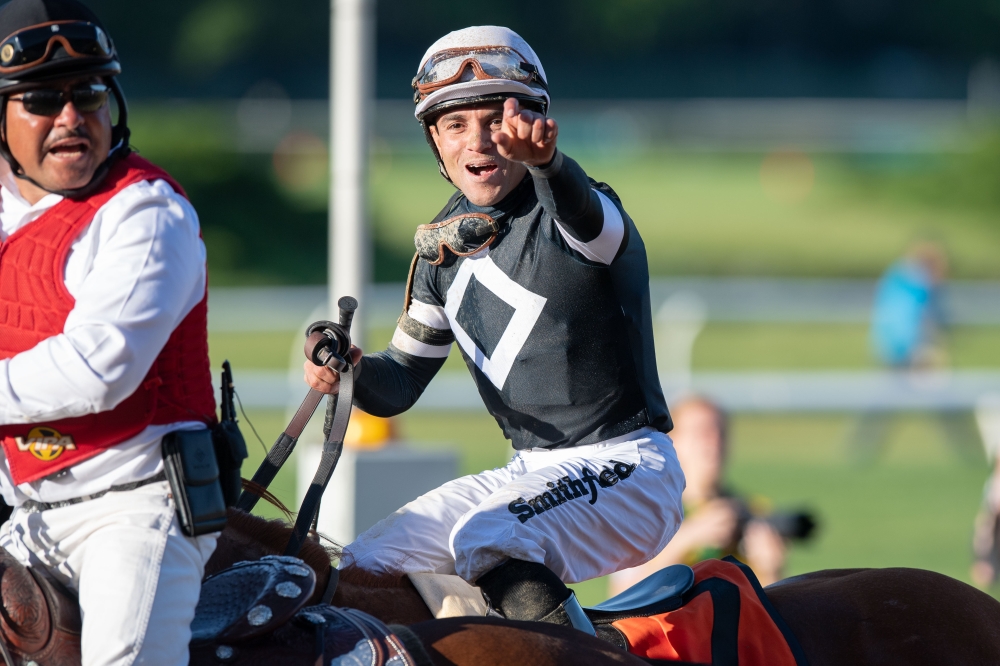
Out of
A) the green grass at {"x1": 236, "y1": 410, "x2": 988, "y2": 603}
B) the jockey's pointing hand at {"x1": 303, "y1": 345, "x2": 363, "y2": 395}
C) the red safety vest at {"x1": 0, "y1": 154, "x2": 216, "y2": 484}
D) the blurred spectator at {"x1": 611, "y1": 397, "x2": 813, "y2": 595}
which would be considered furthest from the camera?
the green grass at {"x1": 236, "y1": 410, "x2": 988, "y2": 603}

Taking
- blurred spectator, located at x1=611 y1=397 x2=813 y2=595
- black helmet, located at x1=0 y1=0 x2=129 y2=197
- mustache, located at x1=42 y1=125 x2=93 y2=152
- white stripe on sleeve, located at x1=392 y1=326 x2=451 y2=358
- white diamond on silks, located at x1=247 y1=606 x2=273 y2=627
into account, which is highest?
black helmet, located at x1=0 y1=0 x2=129 y2=197

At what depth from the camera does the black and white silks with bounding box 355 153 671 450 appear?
3.01 m

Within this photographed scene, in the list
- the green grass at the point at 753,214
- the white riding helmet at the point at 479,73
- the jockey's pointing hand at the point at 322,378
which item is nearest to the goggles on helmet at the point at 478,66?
the white riding helmet at the point at 479,73

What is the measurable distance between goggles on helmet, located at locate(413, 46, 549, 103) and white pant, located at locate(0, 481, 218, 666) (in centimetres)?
121

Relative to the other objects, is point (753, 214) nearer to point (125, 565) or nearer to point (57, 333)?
point (57, 333)

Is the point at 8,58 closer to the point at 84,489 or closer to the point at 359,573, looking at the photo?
the point at 84,489

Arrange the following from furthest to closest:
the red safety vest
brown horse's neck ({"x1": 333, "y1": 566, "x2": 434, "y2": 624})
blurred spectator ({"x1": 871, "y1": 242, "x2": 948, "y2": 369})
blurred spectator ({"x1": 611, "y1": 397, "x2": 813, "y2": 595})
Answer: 1. blurred spectator ({"x1": 871, "y1": 242, "x2": 948, "y2": 369})
2. blurred spectator ({"x1": 611, "y1": 397, "x2": 813, "y2": 595})
3. brown horse's neck ({"x1": 333, "y1": 566, "x2": 434, "y2": 624})
4. the red safety vest

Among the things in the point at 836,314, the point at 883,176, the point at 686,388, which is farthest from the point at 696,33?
the point at 686,388

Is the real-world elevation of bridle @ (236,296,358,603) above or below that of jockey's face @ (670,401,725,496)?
above

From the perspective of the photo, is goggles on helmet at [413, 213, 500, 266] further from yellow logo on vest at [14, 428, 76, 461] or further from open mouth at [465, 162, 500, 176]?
yellow logo on vest at [14, 428, 76, 461]

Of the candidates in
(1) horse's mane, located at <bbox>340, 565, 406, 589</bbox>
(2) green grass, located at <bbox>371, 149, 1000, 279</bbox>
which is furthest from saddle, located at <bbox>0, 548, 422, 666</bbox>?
(2) green grass, located at <bbox>371, 149, 1000, 279</bbox>

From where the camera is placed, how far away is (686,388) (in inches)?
448

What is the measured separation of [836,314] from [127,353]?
58.6 feet

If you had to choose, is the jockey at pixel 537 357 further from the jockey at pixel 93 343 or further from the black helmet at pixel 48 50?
the black helmet at pixel 48 50
